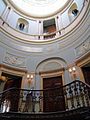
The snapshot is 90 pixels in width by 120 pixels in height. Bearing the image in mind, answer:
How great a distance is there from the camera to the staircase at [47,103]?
6.14 meters

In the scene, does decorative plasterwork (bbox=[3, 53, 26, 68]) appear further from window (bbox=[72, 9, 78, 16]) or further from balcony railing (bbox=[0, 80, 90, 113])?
window (bbox=[72, 9, 78, 16])

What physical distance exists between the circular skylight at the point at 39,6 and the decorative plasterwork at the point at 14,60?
16.7 ft

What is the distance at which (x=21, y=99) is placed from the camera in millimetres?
8125

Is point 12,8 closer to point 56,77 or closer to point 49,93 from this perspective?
point 56,77

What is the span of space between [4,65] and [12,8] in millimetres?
5799

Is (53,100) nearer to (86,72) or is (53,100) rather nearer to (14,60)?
(86,72)

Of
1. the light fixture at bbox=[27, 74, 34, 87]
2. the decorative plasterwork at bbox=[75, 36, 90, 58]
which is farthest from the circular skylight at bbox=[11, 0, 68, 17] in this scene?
the light fixture at bbox=[27, 74, 34, 87]

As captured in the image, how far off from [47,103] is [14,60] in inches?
132

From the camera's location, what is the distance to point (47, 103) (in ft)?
26.5

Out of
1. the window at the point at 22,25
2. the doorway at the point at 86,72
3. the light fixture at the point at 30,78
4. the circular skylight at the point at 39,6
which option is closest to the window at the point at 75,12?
the circular skylight at the point at 39,6

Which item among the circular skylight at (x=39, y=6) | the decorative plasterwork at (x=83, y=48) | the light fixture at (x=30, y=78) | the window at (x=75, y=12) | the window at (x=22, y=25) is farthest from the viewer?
the circular skylight at (x=39, y=6)

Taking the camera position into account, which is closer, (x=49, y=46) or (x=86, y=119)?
(x=86, y=119)

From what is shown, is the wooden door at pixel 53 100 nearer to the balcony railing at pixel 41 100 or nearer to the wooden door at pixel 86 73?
the balcony railing at pixel 41 100

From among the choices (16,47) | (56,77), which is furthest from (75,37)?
(16,47)
